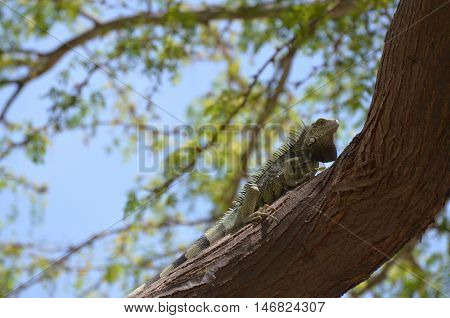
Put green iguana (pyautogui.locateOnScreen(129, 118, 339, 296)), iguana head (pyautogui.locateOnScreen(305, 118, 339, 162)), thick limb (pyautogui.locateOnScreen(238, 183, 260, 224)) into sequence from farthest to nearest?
iguana head (pyautogui.locateOnScreen(305, 118, 339, 162))
green iguana (pyautogui.locateOnScreen(129, 118, 339, 296))
thick limb (pyautogui.locateOnScreen(238, 183, 260, 224))

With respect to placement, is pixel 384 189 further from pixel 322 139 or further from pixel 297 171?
pixel 322 139

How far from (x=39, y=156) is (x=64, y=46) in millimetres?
2712

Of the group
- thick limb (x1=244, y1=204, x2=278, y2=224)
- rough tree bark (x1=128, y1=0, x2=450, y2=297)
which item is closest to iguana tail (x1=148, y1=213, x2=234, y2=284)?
thick limb (x1=244, y1=204, x2=278, y2=224)

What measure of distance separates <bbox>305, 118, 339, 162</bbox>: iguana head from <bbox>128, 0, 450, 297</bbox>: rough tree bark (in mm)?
1658

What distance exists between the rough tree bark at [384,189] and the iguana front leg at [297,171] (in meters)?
1.19

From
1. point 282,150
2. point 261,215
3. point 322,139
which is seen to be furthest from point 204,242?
point 322,139

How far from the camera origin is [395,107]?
4273 mm

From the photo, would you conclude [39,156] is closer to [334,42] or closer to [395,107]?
[334,42]

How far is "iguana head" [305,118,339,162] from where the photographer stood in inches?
239

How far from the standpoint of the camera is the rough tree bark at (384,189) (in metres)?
4.23

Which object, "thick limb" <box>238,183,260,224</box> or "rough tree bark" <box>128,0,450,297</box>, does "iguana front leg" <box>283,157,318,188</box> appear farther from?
"rough tree bark" <box>128,0,450,297</box>

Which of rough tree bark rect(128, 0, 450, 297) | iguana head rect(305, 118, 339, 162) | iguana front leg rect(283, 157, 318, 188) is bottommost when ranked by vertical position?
rough tree bark rect(128, 0, 450, 297)

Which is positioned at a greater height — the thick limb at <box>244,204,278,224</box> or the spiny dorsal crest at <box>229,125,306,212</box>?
the spiny dorsal crest at <box>229,125,306,212</box>

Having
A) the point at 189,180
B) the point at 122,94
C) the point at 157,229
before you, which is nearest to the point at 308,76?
the point at 189,180
